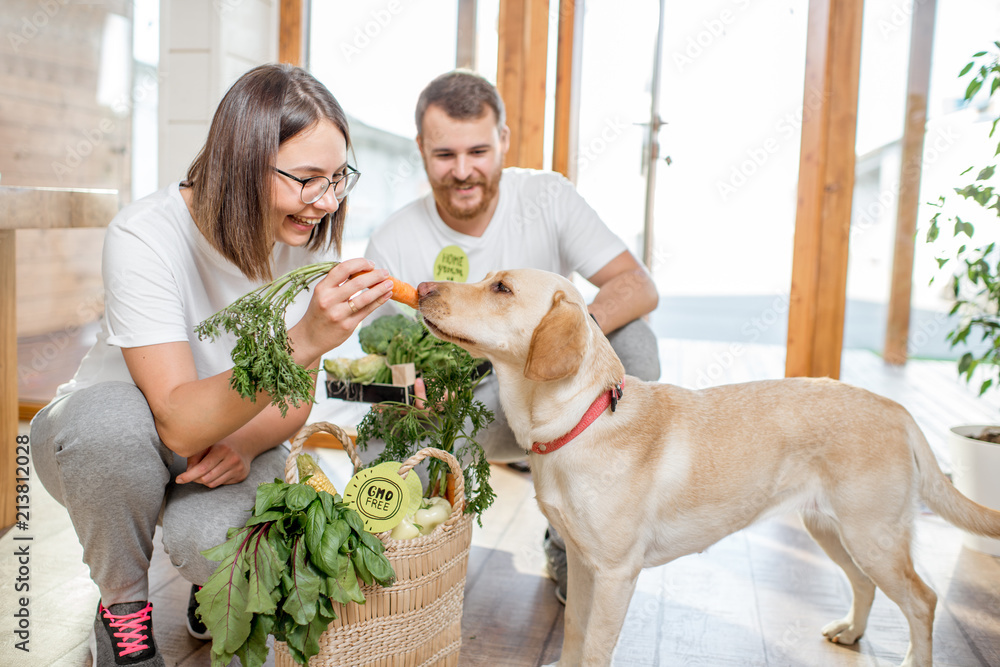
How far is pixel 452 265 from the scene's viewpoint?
8.83 ft

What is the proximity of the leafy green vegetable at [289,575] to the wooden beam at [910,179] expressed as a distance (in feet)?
10.1

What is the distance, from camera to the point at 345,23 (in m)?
3.98

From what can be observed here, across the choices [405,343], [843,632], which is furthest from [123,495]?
[843,632]

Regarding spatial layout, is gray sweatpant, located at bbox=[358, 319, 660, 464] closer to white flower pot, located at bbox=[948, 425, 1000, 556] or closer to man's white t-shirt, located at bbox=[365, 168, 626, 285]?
man's white t-shirt, located at bbox=[365, 168, 626, 285]

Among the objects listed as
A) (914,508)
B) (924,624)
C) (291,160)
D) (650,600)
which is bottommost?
(650,600)

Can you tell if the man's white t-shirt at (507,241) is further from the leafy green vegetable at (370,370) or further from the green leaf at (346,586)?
the green leaf at (346,586)

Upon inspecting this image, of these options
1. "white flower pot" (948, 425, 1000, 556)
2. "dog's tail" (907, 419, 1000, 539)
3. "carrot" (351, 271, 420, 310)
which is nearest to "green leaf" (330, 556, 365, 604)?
"carrot" (351, 271, 420, 310)

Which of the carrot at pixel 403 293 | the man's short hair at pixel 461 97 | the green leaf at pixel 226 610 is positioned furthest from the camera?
the man's short hair at pixel 461 97

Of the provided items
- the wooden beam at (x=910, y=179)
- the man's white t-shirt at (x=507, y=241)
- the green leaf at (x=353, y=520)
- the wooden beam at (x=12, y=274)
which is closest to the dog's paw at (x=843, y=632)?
the man's white t-shirt at (x=507, y=241)

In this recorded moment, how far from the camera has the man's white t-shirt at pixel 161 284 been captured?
1.72 metres

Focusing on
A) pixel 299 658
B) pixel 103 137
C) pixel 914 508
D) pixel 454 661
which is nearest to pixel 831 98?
pixel 914 508

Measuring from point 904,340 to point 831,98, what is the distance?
125 cm

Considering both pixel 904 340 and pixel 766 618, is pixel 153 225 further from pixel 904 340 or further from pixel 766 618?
pixel 904 340

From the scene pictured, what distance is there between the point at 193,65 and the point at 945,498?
12.2ft
